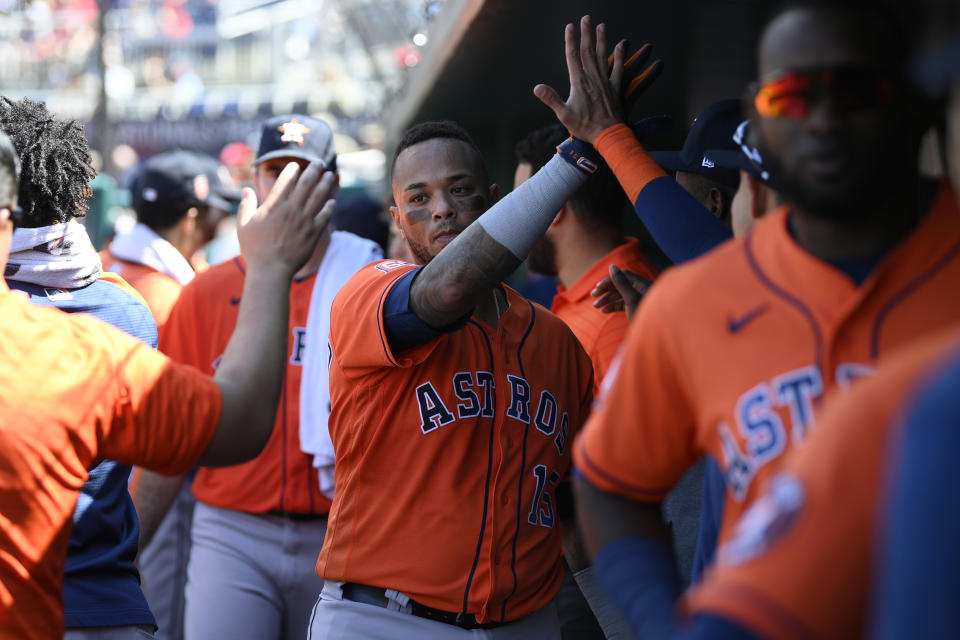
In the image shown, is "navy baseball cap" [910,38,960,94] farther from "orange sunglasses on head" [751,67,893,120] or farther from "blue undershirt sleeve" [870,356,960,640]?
"blue undershirt sleeve" [870,356,960,640]

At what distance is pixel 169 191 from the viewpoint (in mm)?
5914

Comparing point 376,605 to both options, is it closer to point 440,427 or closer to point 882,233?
point 440,427

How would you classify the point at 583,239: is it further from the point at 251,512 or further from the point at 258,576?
the point at 258,576

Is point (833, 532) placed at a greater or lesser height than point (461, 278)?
greater

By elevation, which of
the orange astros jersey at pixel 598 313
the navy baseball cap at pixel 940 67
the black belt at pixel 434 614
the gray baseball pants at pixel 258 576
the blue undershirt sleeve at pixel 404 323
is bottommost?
the gray baseball pants at pixel 258 576

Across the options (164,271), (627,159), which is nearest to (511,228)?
(627,159)

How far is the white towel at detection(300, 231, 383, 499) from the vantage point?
405 cm

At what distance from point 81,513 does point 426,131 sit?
145cm

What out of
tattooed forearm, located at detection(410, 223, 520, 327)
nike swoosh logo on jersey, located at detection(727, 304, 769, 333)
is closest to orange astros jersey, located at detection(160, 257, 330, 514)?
tattooed forearm, located at detection(410, 223, 520, 327)

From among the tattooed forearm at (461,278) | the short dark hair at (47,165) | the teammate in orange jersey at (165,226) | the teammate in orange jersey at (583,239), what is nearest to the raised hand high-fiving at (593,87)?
the tattooed forearm at (461,278)

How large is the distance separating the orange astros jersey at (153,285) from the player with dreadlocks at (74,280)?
196 cm

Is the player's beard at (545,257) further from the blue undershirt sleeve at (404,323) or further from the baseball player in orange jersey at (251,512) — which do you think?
the blue undershirt sleeve at (404,323)

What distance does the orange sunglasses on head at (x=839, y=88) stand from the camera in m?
1.54

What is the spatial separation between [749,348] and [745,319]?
0.14 ft
